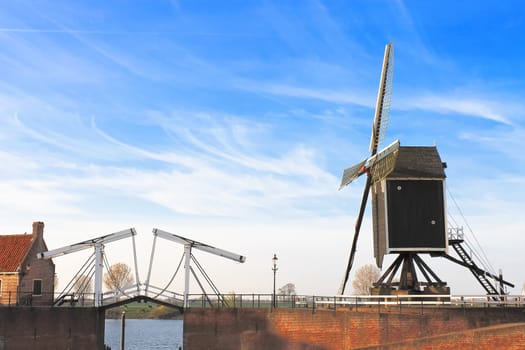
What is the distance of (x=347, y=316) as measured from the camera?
33438 mm

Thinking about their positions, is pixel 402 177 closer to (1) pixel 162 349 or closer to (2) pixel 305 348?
(2) pixel 305 348

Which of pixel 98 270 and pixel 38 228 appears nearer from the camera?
pixel 98 270

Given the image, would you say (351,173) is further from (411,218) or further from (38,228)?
(38,228)

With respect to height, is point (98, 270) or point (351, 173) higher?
point (351, 173)

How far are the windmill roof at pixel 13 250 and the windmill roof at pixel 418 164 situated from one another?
24.2 metres

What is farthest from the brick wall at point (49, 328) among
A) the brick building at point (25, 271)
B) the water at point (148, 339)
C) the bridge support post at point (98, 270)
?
the water at point (148, 339)

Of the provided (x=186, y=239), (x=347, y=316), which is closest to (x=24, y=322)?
(x=186, y=239)

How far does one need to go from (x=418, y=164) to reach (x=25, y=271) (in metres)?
26.2

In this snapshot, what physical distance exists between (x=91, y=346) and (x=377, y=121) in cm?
2397

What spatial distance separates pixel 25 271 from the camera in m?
39.5

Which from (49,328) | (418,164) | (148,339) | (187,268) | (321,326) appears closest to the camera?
Result: (321,326)

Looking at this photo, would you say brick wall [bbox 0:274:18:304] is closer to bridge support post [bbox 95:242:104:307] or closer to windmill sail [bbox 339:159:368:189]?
bridge support post [bbox 95:242:104:307]

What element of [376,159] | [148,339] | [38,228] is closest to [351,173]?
[376,159]

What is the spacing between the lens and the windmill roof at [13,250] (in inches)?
1550
